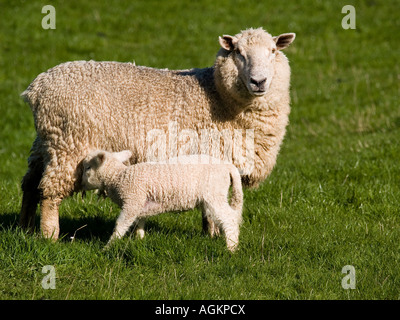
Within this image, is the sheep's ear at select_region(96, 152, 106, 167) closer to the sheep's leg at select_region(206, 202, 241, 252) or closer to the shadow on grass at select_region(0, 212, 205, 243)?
the shadow on grass at select_region(0, 212, 205, 243)

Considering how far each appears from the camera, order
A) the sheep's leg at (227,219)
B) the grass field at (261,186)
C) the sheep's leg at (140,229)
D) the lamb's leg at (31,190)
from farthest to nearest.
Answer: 1. the lamb's leg at (31,190)
2. the sheep's leg at (140,229)
3. the sheep's leg at (227,219)
4. the grass field at (261,186)

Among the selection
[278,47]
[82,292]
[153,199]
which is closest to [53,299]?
[82,292]

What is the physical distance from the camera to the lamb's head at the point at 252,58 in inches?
196

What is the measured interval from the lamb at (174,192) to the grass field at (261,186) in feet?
0.74

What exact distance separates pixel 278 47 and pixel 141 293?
2653mm

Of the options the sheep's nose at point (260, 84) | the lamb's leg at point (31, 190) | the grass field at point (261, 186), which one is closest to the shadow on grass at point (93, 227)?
the grass field at point (261, 186)

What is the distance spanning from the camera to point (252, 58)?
5.11 meters

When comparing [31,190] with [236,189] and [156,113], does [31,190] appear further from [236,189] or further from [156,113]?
[236,189]

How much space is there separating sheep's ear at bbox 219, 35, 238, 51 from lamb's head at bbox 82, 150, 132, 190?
1290 millimetres

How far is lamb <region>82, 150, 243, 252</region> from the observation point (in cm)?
475

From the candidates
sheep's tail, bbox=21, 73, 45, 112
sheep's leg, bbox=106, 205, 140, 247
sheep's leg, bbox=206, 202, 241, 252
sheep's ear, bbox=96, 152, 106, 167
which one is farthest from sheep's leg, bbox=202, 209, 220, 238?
sheep's tail, bbox=21, 73, 45, 112

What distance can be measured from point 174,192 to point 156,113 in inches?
34.7

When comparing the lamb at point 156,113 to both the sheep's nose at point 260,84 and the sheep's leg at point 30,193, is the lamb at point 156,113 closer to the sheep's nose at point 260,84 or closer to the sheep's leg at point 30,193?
the sheep's nose at point 260,84

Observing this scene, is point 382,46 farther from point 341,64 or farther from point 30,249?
point 30,249
